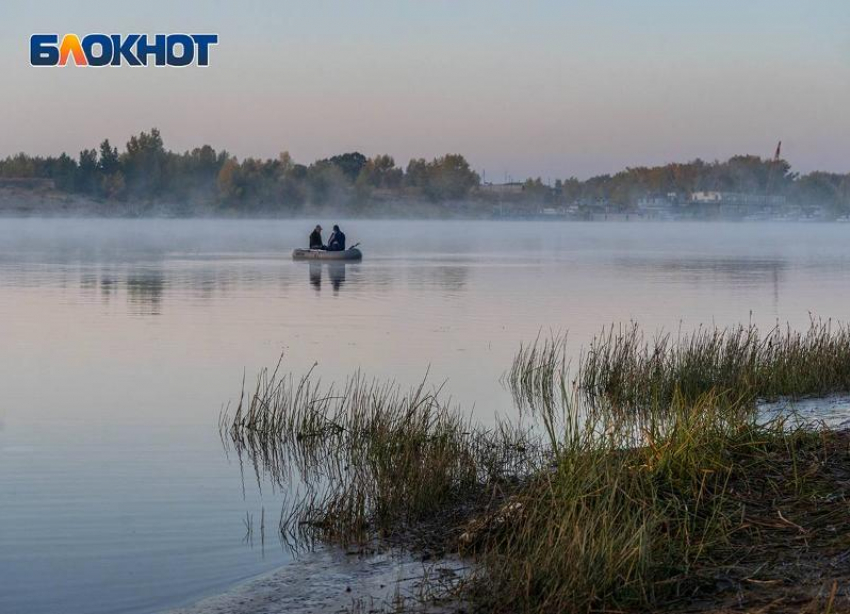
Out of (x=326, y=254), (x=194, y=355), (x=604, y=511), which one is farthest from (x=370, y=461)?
(x=326, y=254)

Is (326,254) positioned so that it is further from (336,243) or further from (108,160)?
(108,160)

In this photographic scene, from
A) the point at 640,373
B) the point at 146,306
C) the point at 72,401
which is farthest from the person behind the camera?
the point at 146,306

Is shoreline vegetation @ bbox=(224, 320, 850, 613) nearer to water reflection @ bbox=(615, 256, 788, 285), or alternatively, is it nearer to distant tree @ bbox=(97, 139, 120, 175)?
water reflection @ bbox=(615, 256, 788, 285)

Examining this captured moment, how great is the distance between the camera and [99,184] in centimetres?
18688

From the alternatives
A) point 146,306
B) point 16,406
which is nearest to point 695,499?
point 16,406

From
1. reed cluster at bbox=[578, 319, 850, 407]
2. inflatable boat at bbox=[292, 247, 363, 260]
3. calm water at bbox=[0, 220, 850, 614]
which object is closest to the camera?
calm water at bbox=[0, 220, 850, 614]

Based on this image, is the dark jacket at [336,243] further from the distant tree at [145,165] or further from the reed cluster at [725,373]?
the distant tree at [145,165]

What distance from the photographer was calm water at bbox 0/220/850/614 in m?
9.36

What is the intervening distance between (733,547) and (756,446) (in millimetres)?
1872

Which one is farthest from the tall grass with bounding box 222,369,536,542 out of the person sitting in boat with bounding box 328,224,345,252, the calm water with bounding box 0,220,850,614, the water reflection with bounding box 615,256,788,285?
the person sitting in boat with bounding box 328,224,345,252

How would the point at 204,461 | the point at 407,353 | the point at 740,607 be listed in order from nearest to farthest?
the point at 740,607, the point at 204,461, the point at 407,353

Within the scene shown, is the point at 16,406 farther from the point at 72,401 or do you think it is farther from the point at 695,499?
the point at 695,499

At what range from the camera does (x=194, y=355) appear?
22703mm

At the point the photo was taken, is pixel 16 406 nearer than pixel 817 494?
No
